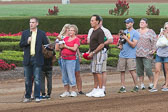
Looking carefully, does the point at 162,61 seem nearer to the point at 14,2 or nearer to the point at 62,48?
the point at 62,48

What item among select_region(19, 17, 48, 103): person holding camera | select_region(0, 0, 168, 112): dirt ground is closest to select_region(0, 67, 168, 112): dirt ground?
select_region(0, 0, 168, 112): dirt ground

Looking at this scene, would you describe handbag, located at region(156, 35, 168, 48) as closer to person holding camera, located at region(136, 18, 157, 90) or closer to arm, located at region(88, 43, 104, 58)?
person holding camera, located at region(136, 18, 157, 90)

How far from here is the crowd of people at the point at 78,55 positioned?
10.0 m

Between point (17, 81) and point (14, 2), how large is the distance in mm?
60216

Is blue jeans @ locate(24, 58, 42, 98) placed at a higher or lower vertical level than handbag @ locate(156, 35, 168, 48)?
lower

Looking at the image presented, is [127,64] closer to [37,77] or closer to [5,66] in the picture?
[37,77]

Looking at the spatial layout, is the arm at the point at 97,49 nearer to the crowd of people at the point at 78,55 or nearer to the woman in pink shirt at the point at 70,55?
the crowd of people at the point at 78,55

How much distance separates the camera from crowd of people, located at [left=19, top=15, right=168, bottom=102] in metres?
10.0

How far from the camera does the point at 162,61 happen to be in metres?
11.5

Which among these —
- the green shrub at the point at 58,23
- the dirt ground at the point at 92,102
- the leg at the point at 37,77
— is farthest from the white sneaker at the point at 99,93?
the green shrub at the point at 58,23

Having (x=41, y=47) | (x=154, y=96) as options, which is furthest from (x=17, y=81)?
(x=154, y=96)

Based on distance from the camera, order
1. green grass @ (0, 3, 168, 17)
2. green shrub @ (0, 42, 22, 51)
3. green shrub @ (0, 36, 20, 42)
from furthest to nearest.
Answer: green grass @ (0, 3, 168, 17) < green shrub @ (0, 36, 20, 42) < green shrub @ (0, 42, 22, 51)

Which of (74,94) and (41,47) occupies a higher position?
(41,47)

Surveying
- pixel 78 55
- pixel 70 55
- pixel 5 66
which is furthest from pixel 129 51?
pixel 5 66
